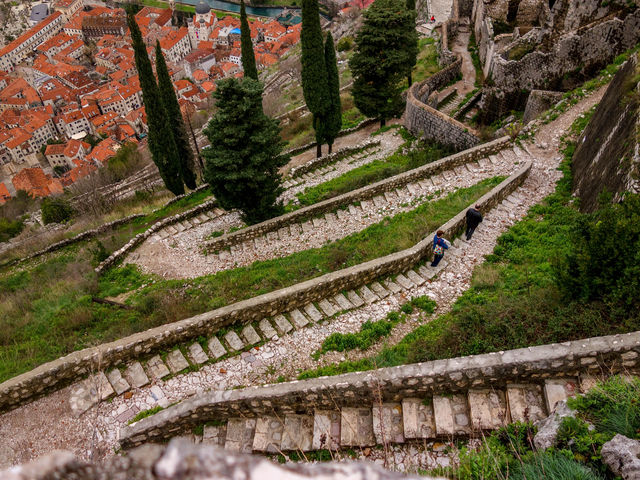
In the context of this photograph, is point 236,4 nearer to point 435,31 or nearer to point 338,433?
point 435,31

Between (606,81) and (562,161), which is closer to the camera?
(562,161)

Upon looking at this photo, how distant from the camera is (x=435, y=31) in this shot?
36.6 metres

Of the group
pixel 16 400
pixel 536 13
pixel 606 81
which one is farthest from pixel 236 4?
pixel 16 400

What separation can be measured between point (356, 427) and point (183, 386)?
11.9ft

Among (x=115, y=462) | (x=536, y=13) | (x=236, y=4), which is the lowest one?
(x=236, y=4)

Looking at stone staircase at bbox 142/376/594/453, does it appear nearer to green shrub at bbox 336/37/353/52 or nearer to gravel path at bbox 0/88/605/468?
gravel path at bbox 0/88/605/468

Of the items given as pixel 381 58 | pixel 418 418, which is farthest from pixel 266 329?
pixel 381 58

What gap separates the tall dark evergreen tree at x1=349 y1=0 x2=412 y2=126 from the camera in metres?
20.8

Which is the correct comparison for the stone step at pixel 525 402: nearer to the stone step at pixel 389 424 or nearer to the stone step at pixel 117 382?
the stone step at pixel 389 424

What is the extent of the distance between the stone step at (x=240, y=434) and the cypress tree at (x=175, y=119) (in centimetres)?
1856

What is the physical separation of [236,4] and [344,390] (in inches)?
5001

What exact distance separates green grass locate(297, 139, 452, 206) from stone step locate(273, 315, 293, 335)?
8413 millimetres

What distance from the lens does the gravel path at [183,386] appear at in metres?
7.05

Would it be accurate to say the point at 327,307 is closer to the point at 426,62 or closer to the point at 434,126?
the point at 434,126
